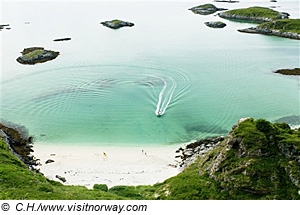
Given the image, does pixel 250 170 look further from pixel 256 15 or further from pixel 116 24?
pixel 256 15

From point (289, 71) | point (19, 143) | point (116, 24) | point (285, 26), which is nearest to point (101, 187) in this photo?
point (19, 143)

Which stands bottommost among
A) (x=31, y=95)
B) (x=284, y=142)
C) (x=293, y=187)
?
(x=31, y=95)

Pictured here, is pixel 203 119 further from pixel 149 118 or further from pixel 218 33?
pixel 218 33

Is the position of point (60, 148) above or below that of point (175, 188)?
below

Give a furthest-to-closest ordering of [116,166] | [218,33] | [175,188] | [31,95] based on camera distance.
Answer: [218,33] < [31,95] < [116,166] < [175,188]

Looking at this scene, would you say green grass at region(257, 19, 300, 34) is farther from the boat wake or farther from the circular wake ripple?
the boat wake

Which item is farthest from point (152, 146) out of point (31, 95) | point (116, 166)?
point (31, 95)
